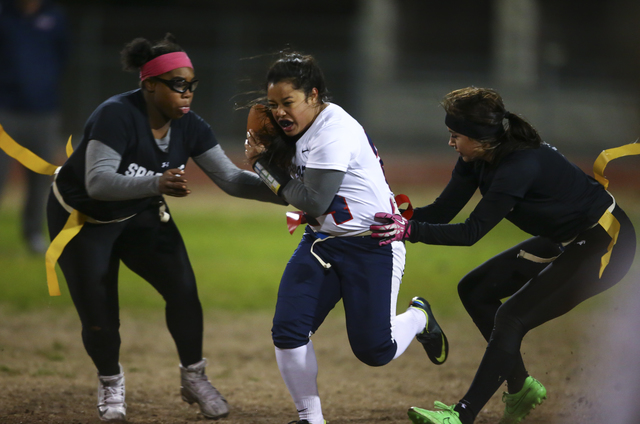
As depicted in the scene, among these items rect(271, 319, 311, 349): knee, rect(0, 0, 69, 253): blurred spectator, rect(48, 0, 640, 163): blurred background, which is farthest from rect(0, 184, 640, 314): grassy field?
rect(48, 0, 640, 163): blurred background

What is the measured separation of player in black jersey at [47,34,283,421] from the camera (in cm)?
351

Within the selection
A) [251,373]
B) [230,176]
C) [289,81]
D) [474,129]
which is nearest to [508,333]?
[474,129]

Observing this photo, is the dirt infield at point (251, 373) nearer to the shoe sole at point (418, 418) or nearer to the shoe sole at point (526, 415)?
the shoe sole at point (526, 415)

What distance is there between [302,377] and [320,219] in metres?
0.78

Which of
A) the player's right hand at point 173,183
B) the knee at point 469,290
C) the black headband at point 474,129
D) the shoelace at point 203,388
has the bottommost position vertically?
the shoelace at point 203,388

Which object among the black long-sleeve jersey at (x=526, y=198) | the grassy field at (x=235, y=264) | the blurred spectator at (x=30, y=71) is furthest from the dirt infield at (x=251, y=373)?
the blurred spectator at (x=30, y=71)

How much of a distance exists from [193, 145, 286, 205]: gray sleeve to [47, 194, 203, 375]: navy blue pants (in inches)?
15.1

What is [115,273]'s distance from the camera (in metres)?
3.85

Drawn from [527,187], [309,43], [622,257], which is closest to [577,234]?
[622,257]

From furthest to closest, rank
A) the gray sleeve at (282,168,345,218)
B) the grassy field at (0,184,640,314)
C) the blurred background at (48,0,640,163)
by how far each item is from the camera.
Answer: the blurred background at (48,0,640,163) < the grassy field at (0,184,640,314) < the gray sleeve at (282,168,345,218)

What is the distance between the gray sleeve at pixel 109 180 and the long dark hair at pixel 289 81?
0.59 meters

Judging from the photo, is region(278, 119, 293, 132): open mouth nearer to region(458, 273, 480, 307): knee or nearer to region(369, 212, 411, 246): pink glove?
region(369, 212, 411, 246): pink glove

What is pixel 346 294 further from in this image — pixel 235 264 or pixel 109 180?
pixel 235 264

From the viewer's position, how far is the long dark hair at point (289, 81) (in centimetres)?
321
